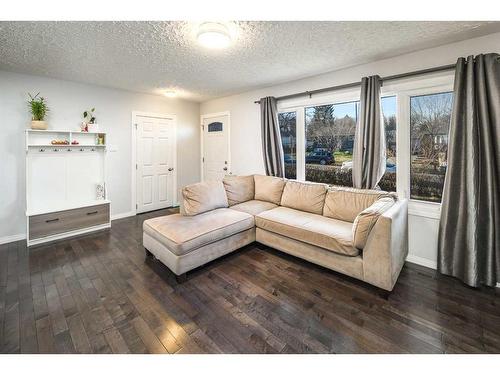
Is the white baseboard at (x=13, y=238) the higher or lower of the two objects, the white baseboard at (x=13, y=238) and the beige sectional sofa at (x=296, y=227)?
the lower

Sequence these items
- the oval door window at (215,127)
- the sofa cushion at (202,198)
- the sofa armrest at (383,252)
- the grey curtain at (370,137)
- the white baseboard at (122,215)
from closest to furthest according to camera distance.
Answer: the sofa armrest at (383,252) < the grey curtain at (370,137) < the sofa cushion at (202,198) < the white baseboard at (122,215) < the oval door window at (215,127)


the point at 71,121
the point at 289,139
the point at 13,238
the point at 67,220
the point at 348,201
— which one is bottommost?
the point at 13,238

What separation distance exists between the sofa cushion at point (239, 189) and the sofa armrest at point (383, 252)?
198 centimetres

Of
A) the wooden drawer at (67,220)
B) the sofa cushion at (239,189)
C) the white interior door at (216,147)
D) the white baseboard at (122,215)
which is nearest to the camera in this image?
the wooden drawer at (67,220)

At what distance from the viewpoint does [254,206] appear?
11.5 ft

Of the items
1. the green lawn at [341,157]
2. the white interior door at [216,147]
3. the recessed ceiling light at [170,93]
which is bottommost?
the green lawn at [341,157]

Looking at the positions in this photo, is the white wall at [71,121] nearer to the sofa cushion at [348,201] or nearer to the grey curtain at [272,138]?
the grey curtain at [272,138]

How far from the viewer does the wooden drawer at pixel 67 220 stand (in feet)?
10.8

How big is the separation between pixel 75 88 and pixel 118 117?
29.1 inches

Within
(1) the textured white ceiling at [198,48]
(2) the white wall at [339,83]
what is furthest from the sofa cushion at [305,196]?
(1) the textured white ceiling at [198,48]

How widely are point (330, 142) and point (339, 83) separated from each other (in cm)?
83

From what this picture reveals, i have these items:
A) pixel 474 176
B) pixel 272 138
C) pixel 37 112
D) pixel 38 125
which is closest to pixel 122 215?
pixel 38 125

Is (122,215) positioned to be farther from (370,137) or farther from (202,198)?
(370,137)
